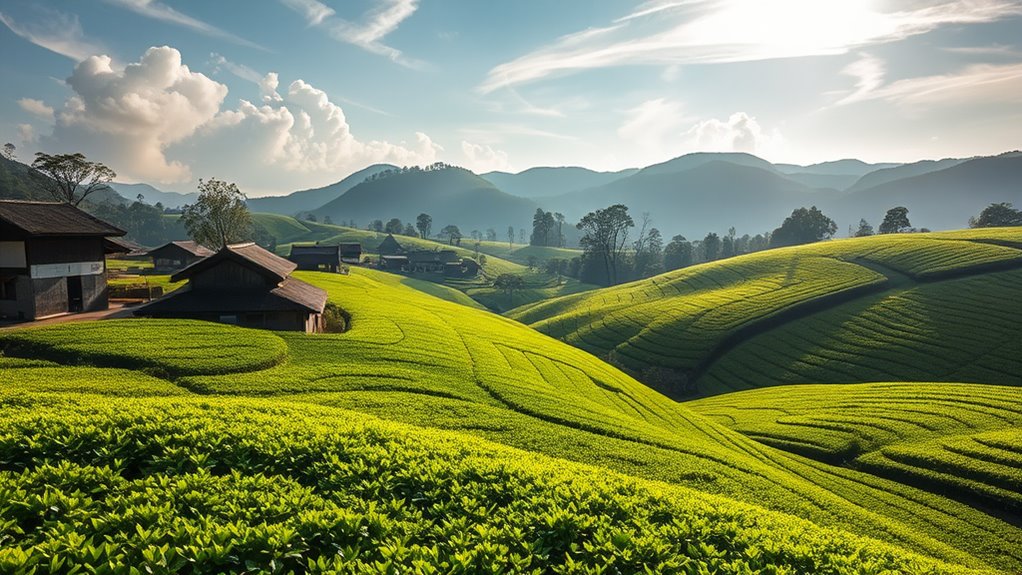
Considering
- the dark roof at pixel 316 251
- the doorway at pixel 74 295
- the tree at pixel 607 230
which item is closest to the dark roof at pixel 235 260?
the doorway at pixel 74 295

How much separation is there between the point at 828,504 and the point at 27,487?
2364 cm

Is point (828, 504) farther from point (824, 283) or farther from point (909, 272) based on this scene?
point (909, 272)

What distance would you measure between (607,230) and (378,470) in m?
130

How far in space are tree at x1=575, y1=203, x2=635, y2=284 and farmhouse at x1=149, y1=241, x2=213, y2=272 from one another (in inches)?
3504

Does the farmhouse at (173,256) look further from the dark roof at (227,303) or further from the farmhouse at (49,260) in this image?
the dark roof at (227,303)

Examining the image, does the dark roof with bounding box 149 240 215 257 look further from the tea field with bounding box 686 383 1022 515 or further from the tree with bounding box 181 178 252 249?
the tea field with bounding box 686 383 1022 515

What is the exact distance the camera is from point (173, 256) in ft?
281

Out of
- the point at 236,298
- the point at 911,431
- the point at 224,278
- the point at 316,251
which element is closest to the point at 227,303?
the point at 236,298

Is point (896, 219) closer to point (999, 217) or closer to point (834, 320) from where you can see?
point (999, 217)

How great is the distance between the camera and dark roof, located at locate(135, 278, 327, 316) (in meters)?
31.5

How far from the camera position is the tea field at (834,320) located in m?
→ 51.5

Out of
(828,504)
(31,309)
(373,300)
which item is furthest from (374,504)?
(373,300)

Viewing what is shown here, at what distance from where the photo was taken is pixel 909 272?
7162cm

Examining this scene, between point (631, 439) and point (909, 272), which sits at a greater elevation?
point (909, 272)
